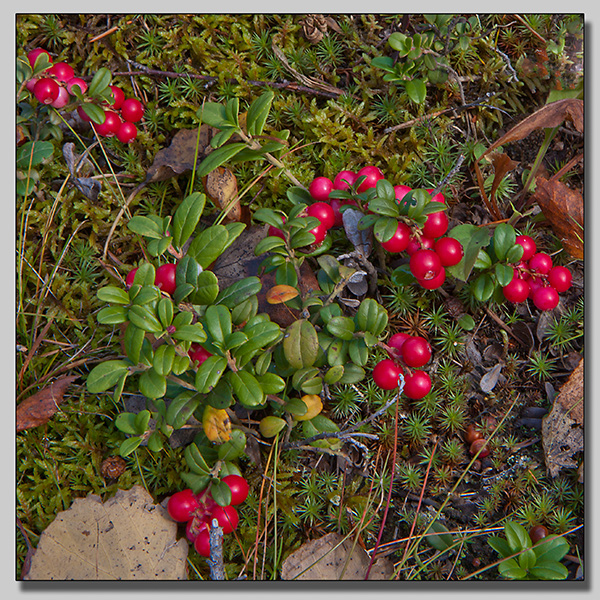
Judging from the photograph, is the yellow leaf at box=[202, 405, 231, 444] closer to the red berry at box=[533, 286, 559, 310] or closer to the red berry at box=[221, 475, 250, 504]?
the red berry at box=[221, 475, 250, 504]

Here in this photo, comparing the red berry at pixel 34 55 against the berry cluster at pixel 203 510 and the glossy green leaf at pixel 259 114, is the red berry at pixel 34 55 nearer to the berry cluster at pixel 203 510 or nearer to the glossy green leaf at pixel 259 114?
the glossy green leaf at pixel 259 114

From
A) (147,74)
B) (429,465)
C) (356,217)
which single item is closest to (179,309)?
(356,217)

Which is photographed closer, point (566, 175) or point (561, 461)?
point (561, 461)

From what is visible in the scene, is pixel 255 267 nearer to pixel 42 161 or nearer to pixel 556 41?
pixel 42 161

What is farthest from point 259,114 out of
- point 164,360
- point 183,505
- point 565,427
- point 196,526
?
point 565,427

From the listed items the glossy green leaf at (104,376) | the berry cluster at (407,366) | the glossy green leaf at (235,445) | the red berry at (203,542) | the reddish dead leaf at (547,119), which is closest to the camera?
the glossy green leaf at (104,376)

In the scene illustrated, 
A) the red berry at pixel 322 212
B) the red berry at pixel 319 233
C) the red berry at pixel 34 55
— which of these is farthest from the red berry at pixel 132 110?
the red berry at pixel 319 233

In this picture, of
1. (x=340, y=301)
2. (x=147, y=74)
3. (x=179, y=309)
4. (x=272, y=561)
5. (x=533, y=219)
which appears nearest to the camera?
(x=179, y=309)

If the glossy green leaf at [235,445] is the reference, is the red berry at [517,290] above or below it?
above
